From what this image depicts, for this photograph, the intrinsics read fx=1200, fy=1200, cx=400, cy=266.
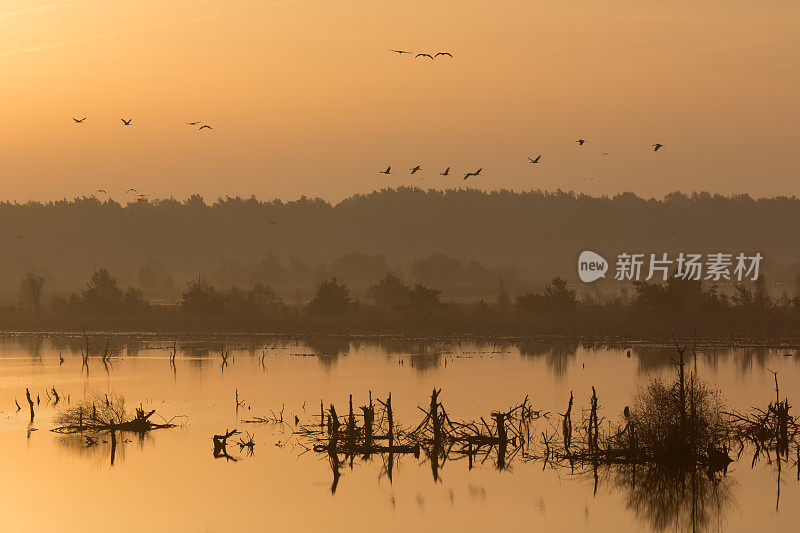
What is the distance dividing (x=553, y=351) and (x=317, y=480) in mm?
56855

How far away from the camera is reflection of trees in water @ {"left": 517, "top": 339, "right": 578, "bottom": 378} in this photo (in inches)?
3457

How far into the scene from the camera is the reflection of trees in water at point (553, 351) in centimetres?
8781

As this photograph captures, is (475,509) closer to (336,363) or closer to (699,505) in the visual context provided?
(699,505)

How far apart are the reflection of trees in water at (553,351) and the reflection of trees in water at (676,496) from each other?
3756cm

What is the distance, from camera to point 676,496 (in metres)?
41.6

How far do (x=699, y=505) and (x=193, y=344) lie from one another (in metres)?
77.3

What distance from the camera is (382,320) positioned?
128 metres

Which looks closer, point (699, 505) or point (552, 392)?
point (699, 505)

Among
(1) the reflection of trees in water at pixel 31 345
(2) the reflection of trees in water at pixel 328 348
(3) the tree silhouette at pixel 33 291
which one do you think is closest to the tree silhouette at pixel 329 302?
(2) the reflection of trees in water at pixel 328 348

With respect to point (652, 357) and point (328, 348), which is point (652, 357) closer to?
point (652, 357)

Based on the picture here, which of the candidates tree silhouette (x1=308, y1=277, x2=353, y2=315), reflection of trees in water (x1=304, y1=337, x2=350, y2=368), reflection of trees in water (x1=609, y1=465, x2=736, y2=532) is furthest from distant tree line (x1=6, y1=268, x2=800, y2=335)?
reflection of trees in water (x1=609, y1=465, x2=736, y2=532)

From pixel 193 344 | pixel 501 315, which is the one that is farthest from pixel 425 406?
pixel 501 315

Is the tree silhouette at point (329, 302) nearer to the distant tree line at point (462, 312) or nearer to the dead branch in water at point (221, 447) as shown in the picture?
the distant tree line at point (462, 312)

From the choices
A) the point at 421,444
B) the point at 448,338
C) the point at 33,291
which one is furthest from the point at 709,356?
the point at 33,291
